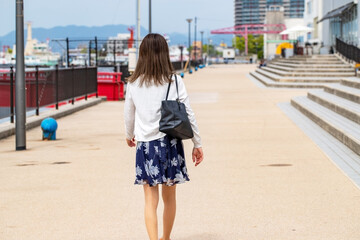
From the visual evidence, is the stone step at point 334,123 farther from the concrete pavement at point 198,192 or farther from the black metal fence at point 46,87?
A: the black metal fence at point 46,87

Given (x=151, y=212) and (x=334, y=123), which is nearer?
(x=151, y=212)

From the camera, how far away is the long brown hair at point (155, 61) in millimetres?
4777

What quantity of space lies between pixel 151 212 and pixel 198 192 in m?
2.76

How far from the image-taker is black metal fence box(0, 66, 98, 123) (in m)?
14.7

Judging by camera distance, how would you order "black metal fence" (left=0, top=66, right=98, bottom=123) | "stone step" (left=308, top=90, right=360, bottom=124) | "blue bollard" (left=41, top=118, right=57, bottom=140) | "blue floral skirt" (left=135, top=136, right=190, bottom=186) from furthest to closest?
1. "black metal fence" (left=0, top=66, right=98, bottom=123)
2. "stone step" (left=308, top=90, right=360, bottom=124)
3. "blue bollard" (left=41, top=118, right=57, bottom=140)
4. "blue floral skirt" (left=135, top=136, right=190, bottom=186)

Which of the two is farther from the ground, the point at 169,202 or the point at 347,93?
the point at 347,93

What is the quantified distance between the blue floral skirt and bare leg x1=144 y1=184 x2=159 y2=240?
0.09 metres

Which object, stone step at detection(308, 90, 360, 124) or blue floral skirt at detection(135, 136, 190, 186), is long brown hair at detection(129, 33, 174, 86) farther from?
stone step at detection(308, 90, 360, 124)

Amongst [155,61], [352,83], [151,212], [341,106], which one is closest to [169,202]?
[151,212]

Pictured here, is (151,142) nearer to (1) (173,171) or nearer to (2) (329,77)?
(1) (173,171)

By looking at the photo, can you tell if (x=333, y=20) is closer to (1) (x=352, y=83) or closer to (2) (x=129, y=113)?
(1) (x=352, y=83)

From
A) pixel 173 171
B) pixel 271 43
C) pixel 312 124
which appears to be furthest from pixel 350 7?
pixel 271 43

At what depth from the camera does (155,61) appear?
4793 mm

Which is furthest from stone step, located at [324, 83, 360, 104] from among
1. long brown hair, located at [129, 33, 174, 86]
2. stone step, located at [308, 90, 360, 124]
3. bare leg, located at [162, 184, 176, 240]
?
long brown hair, located at [129, 33, 174, 86]
